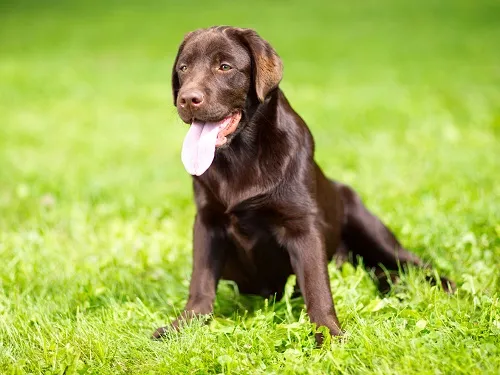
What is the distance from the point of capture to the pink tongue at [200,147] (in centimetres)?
313

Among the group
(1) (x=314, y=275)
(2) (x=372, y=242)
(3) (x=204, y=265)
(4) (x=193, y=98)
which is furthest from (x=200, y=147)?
(2) (x=372, y=242)

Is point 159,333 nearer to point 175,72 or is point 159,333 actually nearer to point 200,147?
point 200,147

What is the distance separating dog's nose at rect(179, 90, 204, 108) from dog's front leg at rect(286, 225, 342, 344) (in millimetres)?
736

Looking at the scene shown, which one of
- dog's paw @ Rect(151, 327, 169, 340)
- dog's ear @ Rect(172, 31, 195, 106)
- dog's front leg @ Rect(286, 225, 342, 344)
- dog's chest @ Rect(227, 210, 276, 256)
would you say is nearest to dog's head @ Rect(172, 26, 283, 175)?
dog's ear @ Rect(172, 31, 195, 106)

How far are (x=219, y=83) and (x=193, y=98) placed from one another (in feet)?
0.56

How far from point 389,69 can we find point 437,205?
8.21 m

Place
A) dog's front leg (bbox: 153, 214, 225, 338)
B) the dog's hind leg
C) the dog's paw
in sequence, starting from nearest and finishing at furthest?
the dog's paw → dog's front leg (bbox: 153, 214, 225, 338) → the dog's hind leg

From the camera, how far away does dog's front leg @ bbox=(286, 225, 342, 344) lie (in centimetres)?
316

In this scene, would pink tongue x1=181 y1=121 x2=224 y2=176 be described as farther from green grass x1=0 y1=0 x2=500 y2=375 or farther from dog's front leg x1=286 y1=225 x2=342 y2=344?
green grass x1=0 y1=0 x2=500 y2=375

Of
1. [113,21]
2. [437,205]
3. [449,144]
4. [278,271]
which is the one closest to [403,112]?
[449,144]

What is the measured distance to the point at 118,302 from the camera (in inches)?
147

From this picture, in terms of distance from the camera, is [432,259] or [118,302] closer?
[118,302]

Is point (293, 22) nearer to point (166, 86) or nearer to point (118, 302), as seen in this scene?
point (166, 86)

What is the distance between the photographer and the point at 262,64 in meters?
3.19
